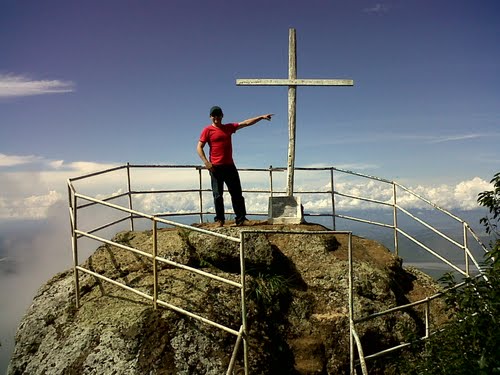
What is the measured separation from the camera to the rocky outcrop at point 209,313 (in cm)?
666

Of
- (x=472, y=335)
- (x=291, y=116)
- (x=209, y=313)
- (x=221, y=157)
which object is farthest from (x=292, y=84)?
(x=472, y=335)

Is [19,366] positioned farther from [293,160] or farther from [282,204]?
[293,160]

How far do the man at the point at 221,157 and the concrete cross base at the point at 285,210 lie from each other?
0.71 meters

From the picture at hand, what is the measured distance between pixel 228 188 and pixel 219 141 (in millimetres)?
1065

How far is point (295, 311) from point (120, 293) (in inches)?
120

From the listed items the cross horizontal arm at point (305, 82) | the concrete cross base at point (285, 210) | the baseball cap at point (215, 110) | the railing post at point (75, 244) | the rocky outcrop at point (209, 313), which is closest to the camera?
the rocky outcrop at point (209, 313)

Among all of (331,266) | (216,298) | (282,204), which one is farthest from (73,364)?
(282,204)

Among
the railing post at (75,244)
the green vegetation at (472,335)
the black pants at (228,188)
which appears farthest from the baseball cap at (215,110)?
the green vegetation at (472,335)

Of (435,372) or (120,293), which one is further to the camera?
(120,293)

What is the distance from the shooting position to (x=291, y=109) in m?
10.5

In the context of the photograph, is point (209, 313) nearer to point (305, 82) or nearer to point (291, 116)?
point (291, 116)

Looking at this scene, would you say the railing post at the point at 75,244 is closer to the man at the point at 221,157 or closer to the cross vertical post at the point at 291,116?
the man at the point at 221,157

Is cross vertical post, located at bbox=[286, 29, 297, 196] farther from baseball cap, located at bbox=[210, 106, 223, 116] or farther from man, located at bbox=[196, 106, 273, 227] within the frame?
baseball cap, located at bbox=[210, 106, 223, 116]

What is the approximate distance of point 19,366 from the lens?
7645 mm
